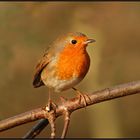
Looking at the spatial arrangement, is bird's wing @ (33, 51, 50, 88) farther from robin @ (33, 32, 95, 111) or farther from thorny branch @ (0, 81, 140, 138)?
thorny branch @ (0, 81, 140, 138)

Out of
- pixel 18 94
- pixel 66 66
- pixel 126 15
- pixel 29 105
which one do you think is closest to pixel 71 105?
pixel 66 66

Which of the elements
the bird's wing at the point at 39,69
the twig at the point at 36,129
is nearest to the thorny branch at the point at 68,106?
the twig at the point at 36,129

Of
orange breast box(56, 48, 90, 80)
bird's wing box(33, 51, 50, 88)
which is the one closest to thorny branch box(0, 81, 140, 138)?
orange breast box(56, 48, 90, 80)

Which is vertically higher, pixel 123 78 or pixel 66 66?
pixel 66 66

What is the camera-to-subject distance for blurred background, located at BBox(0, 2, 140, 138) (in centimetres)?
471

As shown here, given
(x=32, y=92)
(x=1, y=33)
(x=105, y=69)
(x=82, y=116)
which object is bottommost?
(x=82, y=116)

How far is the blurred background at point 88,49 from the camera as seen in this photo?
471 centimetres

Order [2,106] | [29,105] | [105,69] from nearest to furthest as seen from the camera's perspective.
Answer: [2,106], [105,69], [29,105]

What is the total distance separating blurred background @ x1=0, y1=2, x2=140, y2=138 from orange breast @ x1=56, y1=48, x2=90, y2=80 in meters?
1.43

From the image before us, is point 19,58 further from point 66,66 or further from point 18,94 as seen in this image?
point 66,66

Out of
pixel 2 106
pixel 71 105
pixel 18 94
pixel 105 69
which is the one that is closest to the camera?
pixel 71 105

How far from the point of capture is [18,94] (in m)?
5.82

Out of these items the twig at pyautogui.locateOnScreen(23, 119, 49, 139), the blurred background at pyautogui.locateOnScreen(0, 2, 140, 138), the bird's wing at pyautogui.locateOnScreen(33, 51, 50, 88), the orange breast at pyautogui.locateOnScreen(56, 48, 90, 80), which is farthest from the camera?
the blurred background at pyautogui.locateOnScreen(0, 2, 140, 138)

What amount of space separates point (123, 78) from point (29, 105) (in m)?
1.27
